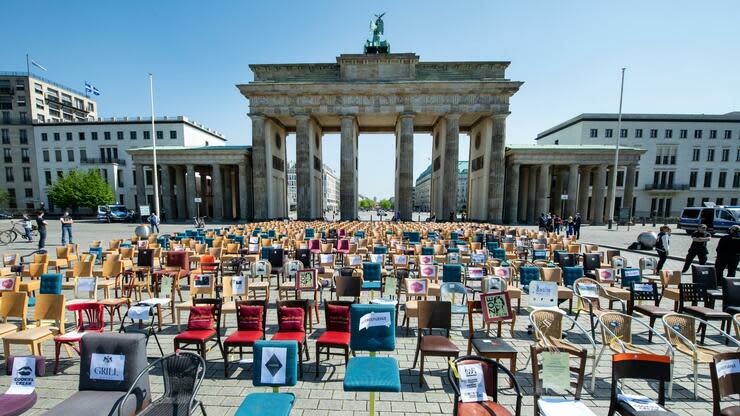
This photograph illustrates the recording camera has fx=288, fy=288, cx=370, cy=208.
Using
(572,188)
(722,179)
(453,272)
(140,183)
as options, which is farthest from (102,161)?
(722,179)

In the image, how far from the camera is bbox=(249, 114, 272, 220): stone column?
1325 inches

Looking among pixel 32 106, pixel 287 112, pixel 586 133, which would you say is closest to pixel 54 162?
pixel 32 106

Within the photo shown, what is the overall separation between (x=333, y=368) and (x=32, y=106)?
250 ft

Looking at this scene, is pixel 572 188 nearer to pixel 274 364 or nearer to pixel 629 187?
pixel 629 187

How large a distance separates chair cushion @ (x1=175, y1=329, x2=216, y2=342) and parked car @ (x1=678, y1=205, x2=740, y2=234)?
35593mm

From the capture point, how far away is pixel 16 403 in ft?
10.5

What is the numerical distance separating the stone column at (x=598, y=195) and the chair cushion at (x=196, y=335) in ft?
138

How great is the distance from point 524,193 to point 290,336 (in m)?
40.4

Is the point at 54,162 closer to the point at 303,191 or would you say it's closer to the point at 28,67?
the point at 28,67

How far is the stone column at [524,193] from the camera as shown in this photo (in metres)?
37.7

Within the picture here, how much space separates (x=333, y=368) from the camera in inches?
189

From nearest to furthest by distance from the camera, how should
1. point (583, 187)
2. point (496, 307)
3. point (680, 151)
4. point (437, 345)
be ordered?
point (437, 345), point (496, 307), point (583, 187), point (680, 151)

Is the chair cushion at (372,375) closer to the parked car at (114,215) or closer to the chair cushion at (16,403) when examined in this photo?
the chair cushion at (16,403)

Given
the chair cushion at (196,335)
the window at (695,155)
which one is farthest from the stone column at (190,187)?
the window at (695,155)
